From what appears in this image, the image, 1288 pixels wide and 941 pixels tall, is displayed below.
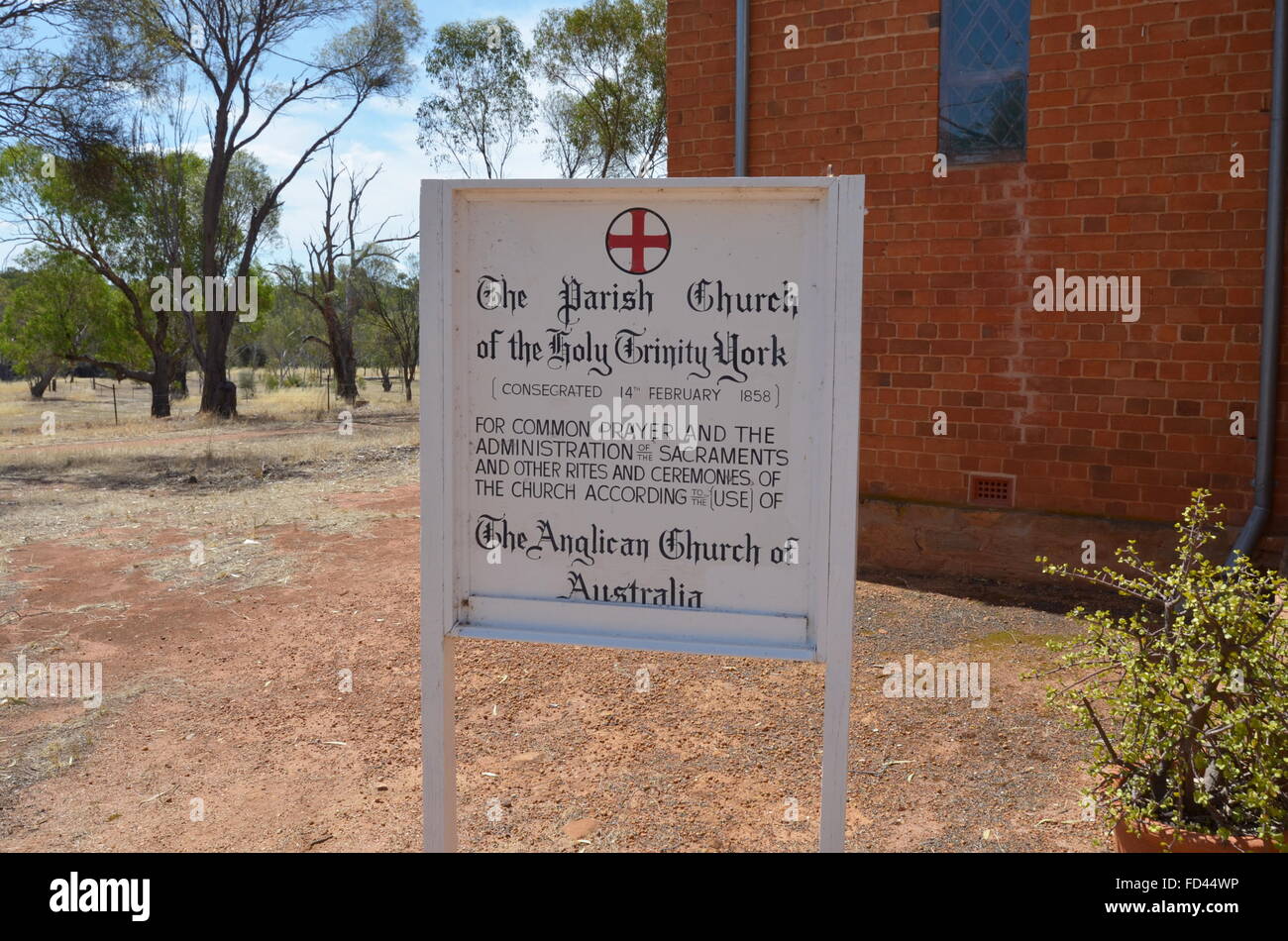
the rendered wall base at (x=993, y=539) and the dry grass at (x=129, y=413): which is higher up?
the dry grass at (x=129, y=413)

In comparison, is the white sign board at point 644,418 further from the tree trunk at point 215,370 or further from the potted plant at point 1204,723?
the tree trunk at point 215,370

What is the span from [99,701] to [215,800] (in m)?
1.53

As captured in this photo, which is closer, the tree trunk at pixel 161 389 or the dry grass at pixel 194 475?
the dry grass at pixel 194 475

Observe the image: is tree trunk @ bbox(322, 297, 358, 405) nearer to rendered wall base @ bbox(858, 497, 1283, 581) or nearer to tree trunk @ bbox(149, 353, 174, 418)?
tree trunk @ bbox(149, 353, 174, 418)

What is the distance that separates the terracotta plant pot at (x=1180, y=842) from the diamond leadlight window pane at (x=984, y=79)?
529cm

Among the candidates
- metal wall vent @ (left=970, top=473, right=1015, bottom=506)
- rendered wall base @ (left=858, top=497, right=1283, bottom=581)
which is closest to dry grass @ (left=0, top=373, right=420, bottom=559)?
rendered wall base @ (left=858, top=497, right=1283, bottom=581)

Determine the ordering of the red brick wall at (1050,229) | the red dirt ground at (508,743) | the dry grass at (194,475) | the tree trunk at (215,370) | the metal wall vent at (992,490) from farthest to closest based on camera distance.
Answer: the tree trunk at (215,370)
the dry grass at (194,475)
the metal wall vent at (992,490)
the red brick wall at (1050,229)
the red dirt ground at (508,743)

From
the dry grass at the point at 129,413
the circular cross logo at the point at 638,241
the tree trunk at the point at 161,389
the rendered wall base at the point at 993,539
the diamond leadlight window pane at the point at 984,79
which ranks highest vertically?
the diamond leadlight window pane at the point at 984,79

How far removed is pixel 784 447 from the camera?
268 cm

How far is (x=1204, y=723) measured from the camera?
2.73 m

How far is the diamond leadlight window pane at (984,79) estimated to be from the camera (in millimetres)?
6777

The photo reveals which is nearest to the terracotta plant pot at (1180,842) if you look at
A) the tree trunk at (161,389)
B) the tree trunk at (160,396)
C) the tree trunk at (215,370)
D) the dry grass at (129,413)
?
the dry grass at (129,413)

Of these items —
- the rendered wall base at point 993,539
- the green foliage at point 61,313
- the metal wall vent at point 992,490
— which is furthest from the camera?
the green foliage at point 61,313

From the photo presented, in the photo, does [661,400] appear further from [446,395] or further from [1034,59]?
[1034,59]
